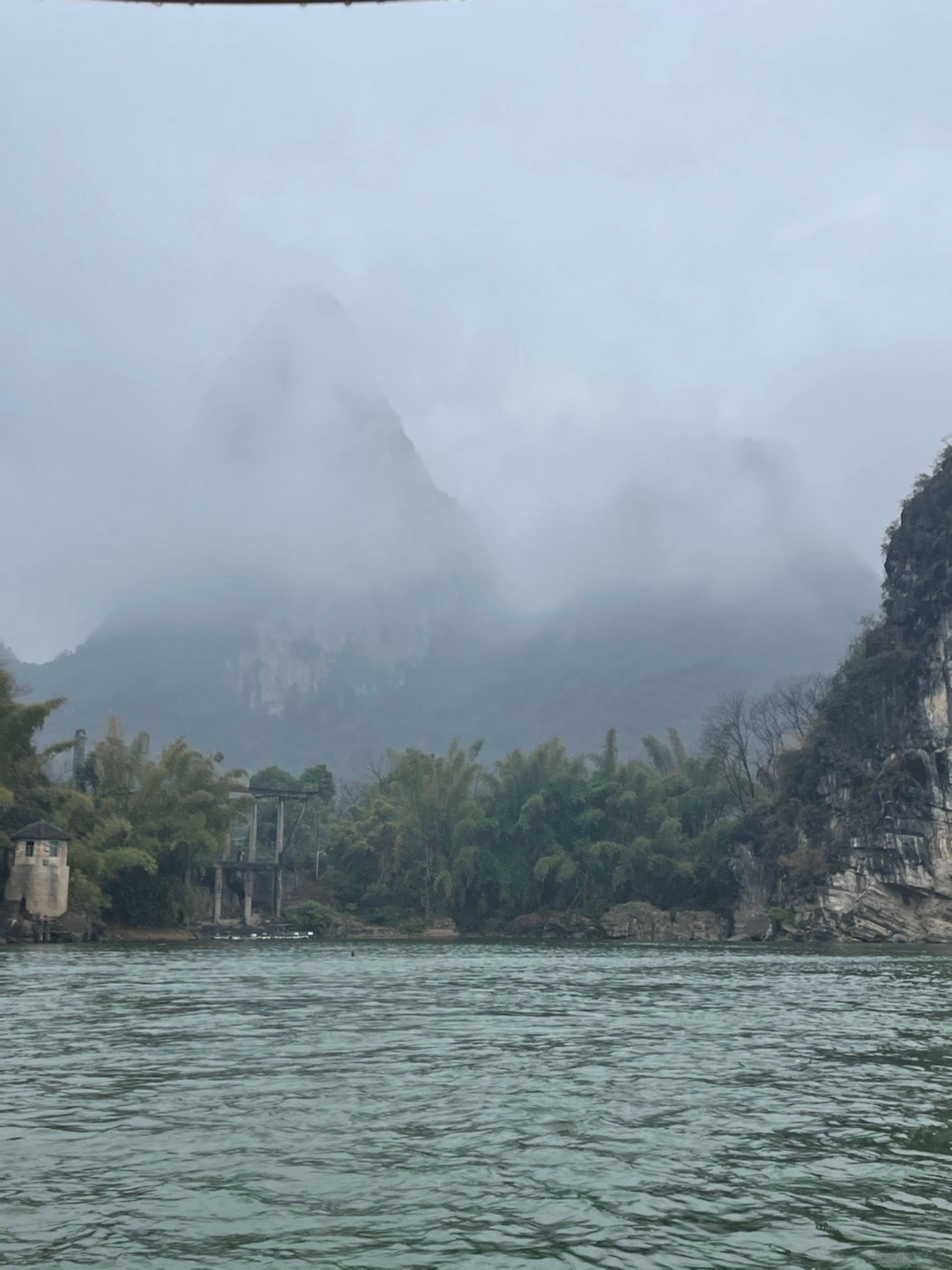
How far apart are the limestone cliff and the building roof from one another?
47675mm

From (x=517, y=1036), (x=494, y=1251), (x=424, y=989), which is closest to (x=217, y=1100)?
(x=494, y=1251)

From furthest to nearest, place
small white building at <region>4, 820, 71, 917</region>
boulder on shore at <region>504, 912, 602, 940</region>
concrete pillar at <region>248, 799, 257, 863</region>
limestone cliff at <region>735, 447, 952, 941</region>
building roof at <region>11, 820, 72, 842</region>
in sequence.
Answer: concrete pillar at <region>248, 799, 257, 863</region>, boulder on shore at <region>504, 912, 602, 940</region>, limestone cliff at <region>735, 447, 952, 941</region>, building roof at <region>11, 820, 72, 842</region>, small white building at <region>4, 820, 71, 917</region>

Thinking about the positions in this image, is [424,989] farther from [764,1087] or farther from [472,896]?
[472,896]

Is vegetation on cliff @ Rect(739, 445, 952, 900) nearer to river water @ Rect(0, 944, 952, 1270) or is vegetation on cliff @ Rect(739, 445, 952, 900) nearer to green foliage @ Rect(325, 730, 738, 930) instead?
green foliage @ Rect(325, 730, 738, 930)

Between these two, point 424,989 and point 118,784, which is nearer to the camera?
point 424,989

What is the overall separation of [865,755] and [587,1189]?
82.9 metres

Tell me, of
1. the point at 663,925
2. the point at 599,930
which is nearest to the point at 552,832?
the point at 599,930

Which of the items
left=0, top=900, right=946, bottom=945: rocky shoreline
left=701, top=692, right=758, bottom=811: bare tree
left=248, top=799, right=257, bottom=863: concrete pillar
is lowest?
left=0, top=900, right=946, bottom=945: rocky shoreline

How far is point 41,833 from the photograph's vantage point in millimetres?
67375

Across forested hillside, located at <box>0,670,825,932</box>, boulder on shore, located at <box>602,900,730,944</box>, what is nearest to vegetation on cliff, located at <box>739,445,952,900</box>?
forested hillside, located at <box>0,670,825,932</box>

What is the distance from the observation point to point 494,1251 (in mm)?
9273

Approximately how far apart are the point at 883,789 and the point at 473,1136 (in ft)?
255

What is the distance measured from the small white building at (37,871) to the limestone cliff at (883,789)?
47.4 meters

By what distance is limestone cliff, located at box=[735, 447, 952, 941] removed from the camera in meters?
82.1
